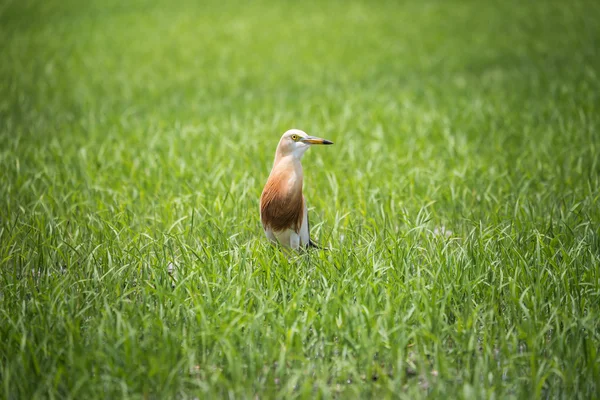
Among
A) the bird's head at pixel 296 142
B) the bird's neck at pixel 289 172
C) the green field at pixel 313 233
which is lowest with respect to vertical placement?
the green field at pixel 313 233

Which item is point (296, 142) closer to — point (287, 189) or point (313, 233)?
point (287, 189)

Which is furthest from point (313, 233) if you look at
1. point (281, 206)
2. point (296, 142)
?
point (296, 142)

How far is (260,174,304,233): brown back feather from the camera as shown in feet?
10.9

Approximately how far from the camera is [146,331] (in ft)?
9.50

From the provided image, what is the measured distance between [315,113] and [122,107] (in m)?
2.93

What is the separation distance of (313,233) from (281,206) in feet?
3.37

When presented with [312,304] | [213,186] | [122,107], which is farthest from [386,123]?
[312,304]

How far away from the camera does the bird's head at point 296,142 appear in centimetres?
333

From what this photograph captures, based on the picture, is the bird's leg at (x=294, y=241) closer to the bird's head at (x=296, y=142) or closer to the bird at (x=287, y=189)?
the bird at (x=287, y=189)

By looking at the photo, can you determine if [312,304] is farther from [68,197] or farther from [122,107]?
[122,107]

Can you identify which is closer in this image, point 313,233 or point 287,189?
point 287,189

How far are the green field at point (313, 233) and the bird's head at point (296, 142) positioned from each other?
2.20 feet

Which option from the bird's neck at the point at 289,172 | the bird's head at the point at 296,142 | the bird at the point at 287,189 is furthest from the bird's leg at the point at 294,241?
the bird's head at the point at 296,142

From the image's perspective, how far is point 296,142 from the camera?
335 centimetres
